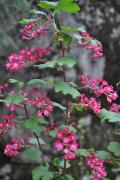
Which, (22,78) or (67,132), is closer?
(67,132)

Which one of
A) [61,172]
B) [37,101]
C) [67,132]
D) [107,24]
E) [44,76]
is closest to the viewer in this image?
[67,132]

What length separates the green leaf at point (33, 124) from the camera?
2.13m

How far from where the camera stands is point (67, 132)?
198 cm

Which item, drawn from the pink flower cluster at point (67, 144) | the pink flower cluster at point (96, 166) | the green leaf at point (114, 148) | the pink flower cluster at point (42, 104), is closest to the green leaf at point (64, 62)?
the pink flower cluster at point (42, 104)

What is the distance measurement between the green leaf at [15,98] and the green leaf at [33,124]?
5.6 inches

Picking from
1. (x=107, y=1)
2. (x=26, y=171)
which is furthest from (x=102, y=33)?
(x=26, y=171)

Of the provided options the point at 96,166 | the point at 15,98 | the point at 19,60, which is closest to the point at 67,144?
the point at 96,166

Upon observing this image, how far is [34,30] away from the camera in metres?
2.13

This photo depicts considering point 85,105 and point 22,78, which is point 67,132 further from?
point 22,78

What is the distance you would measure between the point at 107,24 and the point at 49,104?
3.31 m

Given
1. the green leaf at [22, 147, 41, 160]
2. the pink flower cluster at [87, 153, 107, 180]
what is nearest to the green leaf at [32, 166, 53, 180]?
the green leaf at [22, 147, 41, 160]

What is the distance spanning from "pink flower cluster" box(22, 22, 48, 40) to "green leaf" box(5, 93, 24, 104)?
350mm

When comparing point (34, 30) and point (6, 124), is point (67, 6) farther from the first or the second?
point (6, 124)

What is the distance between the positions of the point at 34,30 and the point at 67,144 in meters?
0.71
